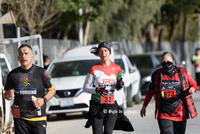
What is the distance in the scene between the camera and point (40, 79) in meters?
5.58

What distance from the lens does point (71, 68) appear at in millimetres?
12602

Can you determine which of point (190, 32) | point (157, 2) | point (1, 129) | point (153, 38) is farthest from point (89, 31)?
point (190, 32)

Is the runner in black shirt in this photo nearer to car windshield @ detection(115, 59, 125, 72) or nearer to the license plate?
the license plate

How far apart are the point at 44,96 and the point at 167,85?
5.32 ft

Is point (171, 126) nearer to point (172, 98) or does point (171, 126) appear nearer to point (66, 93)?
point (172, 98)

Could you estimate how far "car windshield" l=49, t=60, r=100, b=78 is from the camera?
1238cm

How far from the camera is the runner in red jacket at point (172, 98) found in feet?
19.8

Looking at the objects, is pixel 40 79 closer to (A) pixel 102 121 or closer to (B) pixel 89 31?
(A) pixel 102 121

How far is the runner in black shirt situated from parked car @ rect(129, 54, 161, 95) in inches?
420

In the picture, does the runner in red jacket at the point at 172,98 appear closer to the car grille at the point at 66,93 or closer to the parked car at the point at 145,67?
the car grille at the point at 66,93

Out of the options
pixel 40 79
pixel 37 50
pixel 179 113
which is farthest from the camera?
pixel 37 50

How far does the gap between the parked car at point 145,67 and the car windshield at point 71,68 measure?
3.89 metres

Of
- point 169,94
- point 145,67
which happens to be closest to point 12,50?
point 169,94

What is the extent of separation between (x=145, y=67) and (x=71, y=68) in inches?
235
